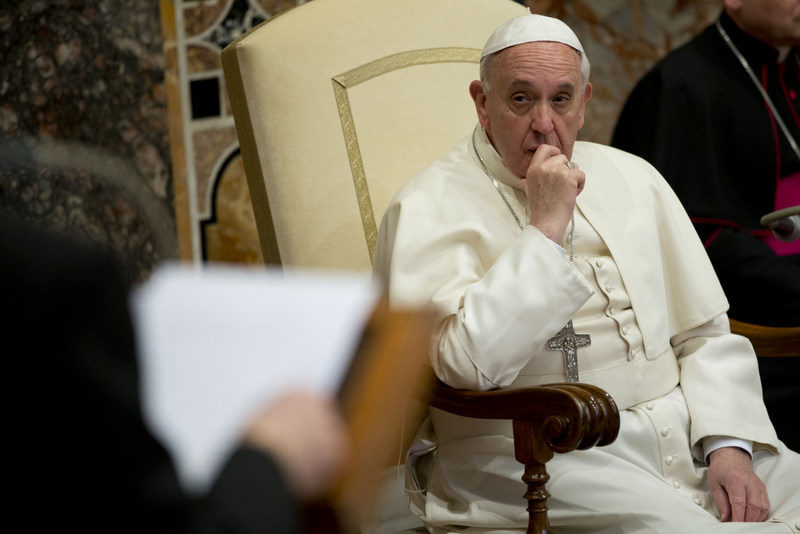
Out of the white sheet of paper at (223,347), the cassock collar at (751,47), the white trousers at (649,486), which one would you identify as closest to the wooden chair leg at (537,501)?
the white trousers at (649,486)

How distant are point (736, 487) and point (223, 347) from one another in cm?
178

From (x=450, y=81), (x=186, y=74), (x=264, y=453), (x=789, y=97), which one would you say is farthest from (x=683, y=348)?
(x=186, y=74)

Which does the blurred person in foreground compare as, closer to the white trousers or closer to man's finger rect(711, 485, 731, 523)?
the white trousers

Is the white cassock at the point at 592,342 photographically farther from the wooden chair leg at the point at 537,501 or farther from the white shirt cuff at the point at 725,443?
the wooden chair leg at the point at 537,501

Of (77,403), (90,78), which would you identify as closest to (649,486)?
(77,403)

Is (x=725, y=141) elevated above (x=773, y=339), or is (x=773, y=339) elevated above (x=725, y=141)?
(x=725, y=141)

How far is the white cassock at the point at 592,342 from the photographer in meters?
2.33

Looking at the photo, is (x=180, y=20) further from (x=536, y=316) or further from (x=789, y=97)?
(x=536, y=316)

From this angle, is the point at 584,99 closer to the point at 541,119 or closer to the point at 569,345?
the point at 541,119

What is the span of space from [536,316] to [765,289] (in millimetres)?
1500

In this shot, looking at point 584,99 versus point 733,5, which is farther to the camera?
point 733,5

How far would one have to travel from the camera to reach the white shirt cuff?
253cm

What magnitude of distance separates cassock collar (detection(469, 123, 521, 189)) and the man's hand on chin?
865 millimetres

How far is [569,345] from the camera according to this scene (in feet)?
8.27
